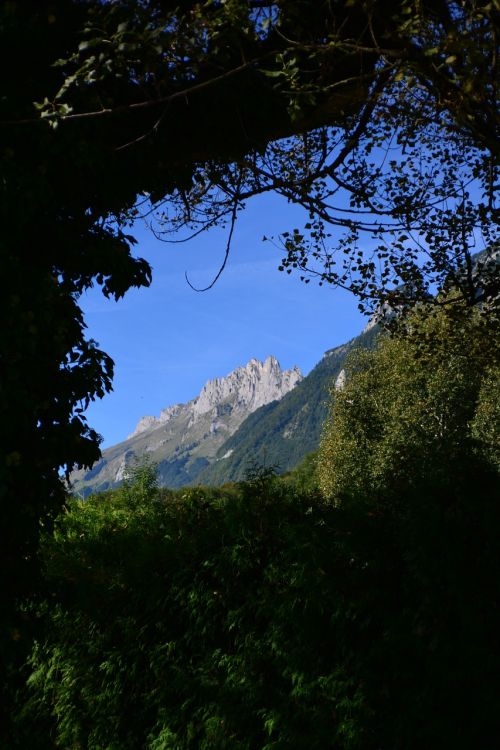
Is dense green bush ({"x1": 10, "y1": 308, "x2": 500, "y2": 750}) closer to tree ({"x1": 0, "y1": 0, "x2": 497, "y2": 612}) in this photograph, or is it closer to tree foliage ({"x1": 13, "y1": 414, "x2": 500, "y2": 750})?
tree foliage ({"x1": 13, "y1": 414, "x2": 500, "y2": 750})

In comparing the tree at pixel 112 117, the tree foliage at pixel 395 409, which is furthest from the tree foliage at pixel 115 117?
the tree foliage at pixel 395 409

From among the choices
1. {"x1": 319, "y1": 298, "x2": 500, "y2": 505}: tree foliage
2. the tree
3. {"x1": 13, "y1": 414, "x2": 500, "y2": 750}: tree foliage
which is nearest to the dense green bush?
{"x1": 13, "y1": 414, "x2": 500, "y2": 750}: tree foliage

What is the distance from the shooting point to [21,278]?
6121mm

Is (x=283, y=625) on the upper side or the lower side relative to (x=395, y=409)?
lower

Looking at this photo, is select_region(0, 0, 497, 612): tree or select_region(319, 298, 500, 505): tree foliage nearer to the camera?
select_region(0, 0, 497, 612): tree

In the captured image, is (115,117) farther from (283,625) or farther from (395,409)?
(395,409)


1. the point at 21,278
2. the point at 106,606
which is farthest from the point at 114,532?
the point at 21,278

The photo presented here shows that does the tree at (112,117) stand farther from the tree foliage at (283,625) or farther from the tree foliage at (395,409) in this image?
the tree foliage at (395,409)

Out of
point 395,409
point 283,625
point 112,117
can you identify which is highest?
point 112,117

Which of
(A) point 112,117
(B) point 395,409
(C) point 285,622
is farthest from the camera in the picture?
(B) point 395,409

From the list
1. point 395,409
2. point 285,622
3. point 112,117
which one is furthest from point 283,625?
point 395,409

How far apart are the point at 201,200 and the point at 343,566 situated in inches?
289

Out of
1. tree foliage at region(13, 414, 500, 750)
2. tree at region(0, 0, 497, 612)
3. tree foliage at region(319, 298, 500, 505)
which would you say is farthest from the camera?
tree foliage at region(319, 298, 500, 505)

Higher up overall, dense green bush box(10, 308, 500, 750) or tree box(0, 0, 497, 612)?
tree box(0, 0, 497, 612)
